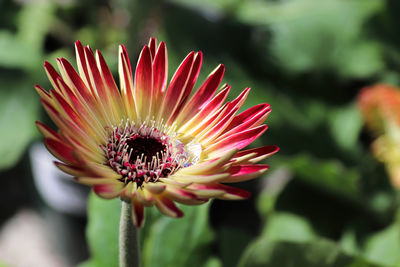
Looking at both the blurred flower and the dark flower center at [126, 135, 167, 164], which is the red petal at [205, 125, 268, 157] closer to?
the dark flower center at [126, 135, 167, 164]

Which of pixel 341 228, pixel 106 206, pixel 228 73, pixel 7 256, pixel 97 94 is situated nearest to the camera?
pixel 97 94

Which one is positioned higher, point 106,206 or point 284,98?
point 284,98

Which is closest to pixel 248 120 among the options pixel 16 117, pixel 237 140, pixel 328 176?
pixel 237 140

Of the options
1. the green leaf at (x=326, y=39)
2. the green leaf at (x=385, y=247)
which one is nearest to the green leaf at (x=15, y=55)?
the green leaf at (x=326, y=39)

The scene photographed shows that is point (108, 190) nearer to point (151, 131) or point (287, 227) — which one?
point (151, 131)

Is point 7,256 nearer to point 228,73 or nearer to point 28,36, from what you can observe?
point 28,36

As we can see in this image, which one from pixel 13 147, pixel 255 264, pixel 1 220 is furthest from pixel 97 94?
pixel 1 220

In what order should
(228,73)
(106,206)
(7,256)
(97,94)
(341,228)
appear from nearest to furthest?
(97,94)
(106,206)
(341,228)
(228,73)
(7,256)
